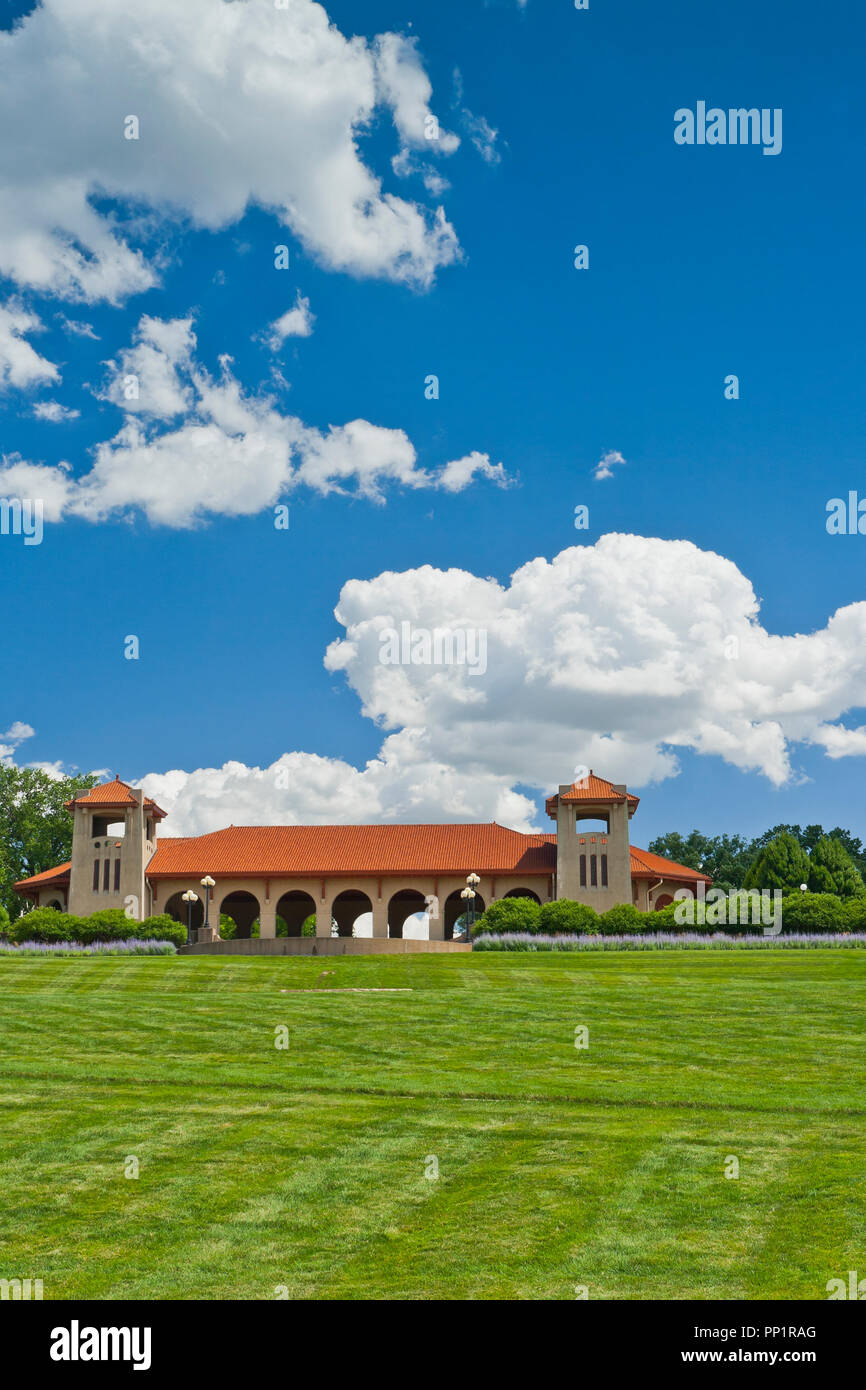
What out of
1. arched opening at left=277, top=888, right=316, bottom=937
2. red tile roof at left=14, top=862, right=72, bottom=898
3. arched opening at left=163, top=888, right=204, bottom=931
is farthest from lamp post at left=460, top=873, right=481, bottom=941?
red tile roof at left=14, top=862, right=72, bottom=898

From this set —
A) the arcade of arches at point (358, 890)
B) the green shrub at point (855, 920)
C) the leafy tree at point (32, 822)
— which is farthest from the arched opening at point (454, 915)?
the leafy tree at point (32, 822)

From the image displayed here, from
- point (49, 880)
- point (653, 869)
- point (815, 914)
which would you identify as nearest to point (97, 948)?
point (49, 880)

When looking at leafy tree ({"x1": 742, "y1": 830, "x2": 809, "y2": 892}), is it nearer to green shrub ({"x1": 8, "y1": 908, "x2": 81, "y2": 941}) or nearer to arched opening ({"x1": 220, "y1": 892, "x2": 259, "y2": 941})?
arched opening ({"x1": 220, "y1": 892, "x2": 259, "y2": 941})

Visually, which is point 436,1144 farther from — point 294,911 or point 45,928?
point 294,911

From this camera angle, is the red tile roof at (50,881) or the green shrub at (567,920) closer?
the green shrub at (567,920)

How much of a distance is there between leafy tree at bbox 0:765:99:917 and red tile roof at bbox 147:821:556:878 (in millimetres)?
22325

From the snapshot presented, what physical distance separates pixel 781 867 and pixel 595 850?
10.6 meters

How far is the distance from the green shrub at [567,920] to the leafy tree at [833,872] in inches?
679

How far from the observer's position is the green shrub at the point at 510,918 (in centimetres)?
3972

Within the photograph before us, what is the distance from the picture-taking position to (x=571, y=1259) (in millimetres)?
8281

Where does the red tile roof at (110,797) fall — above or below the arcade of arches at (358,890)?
above

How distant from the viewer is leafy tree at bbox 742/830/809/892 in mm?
52406

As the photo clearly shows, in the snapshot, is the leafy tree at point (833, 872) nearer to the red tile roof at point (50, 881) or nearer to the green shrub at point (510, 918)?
the green shrub at point (510, 918)
